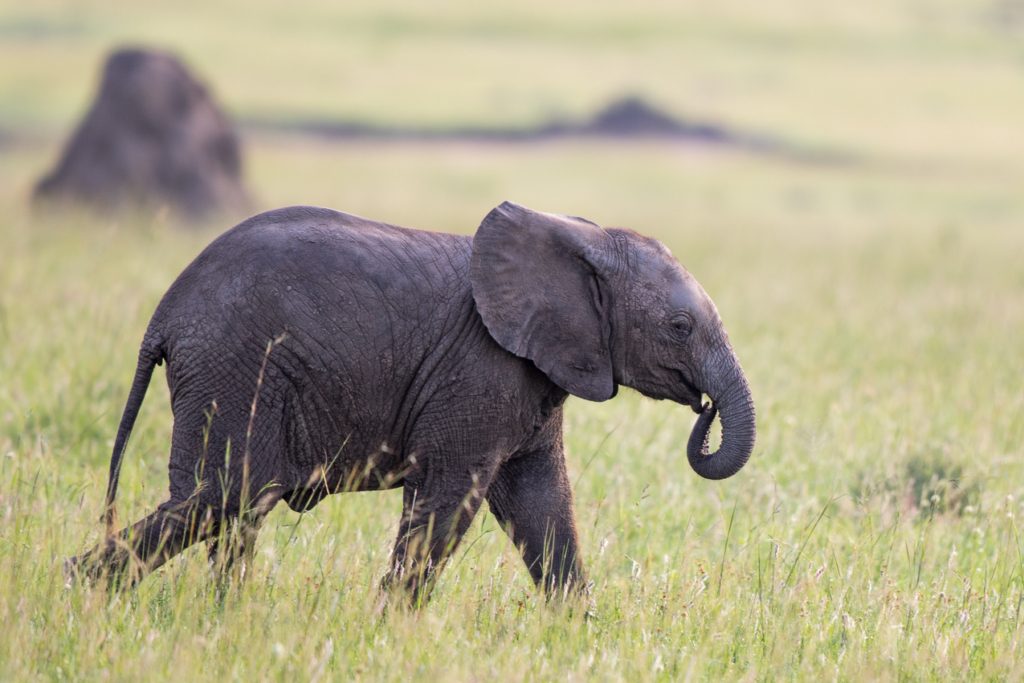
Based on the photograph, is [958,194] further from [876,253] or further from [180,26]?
[180,26]

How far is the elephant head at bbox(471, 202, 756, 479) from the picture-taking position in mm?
3859

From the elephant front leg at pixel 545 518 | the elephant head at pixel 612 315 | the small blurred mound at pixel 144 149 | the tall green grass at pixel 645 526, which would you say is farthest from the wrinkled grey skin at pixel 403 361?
the small blurred mound at pixel 144 149

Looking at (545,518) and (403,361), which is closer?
(403,361)

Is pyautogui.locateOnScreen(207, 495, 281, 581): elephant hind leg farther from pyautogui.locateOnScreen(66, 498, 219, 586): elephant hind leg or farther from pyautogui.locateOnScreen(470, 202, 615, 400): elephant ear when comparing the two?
pyautogui.locateOnScreen(470, 202, 615, 400): elephant ear

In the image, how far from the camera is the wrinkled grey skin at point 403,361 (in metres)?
3.66

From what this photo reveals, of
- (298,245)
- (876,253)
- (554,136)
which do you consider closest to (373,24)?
(554,136)

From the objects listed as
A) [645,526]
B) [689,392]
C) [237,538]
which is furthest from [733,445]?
[237,538]

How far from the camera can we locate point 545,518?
4.20 m

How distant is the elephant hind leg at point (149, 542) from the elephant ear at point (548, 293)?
4.01 feet

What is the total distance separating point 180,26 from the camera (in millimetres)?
57062

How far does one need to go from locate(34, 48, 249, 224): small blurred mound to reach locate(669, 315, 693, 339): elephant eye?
1272cm

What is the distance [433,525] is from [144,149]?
13.6 m

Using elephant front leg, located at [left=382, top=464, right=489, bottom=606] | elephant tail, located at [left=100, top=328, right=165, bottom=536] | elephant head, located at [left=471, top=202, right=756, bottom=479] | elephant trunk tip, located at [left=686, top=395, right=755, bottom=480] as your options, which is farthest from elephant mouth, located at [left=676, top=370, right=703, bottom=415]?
elephant tail, located at [left=100, top=328, right=165, bottom=536]

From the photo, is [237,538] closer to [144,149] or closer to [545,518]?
[545,518]
